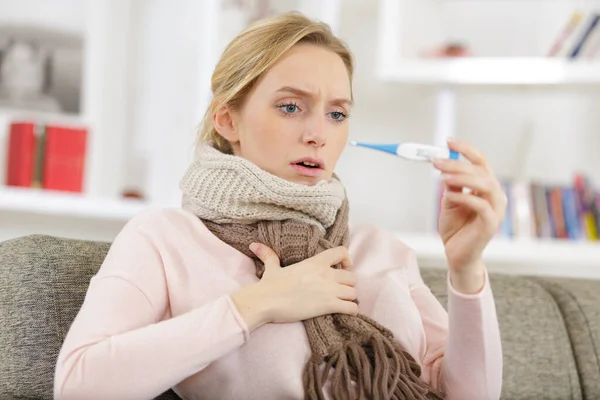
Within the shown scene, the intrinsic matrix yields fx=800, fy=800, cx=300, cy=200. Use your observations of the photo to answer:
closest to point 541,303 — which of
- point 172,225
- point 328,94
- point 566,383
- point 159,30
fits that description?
point 566,383

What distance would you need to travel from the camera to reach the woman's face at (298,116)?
1327 mm

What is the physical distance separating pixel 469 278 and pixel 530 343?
2.02ft

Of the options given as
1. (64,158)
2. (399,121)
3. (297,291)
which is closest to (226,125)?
(297,291)

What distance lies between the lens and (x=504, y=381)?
1.61 meters

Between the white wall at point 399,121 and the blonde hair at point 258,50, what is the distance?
63.3 inches

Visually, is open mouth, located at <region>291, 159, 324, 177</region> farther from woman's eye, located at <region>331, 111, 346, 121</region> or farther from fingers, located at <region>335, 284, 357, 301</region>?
fingers, located at <region>335, 284, 357, 301</region>

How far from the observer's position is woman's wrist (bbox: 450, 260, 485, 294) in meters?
1.12

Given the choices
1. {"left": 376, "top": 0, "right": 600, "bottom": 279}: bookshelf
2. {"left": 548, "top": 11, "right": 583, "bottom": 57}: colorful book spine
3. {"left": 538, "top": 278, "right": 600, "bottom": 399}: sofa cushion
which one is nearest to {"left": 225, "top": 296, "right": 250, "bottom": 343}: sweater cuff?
{"left": 538, "top": 278, "right": 600, "bottom": 399}: sofa cushion

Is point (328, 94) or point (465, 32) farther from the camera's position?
point (465, 32)

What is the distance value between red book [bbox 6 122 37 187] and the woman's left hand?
7.25 feet

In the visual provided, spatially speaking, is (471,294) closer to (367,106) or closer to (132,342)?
(132,342)

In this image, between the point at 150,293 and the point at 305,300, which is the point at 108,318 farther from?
the point at 305,300

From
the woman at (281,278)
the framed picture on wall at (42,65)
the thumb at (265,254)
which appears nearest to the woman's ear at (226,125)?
the woman at (281,278)

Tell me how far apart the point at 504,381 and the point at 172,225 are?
30.1 inches
